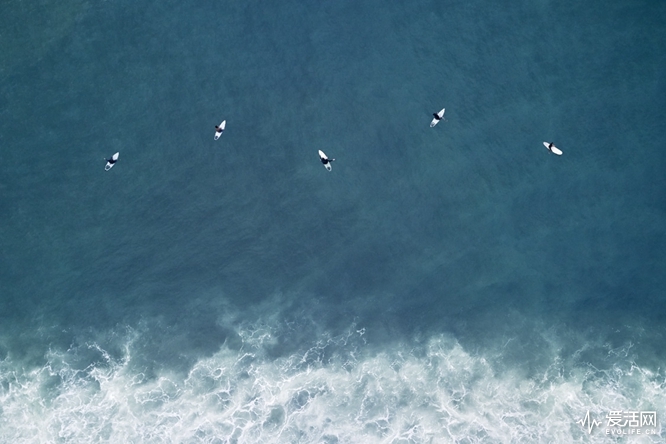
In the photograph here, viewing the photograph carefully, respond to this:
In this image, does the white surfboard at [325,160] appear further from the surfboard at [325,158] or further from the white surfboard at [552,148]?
the white surfboard at [552,148]

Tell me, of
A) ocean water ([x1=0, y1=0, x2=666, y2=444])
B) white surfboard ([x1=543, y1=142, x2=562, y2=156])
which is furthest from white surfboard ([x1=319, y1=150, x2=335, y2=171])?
Answer: white surfboard ([x1=543, y1=142, x2=562, y2=156])

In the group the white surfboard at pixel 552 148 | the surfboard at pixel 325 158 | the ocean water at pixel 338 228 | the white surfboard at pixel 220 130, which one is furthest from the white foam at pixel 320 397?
the white surfboard at pixel 552 148

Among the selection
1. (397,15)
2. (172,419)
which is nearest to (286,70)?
(397,15)

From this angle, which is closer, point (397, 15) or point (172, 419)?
point (172, 419)

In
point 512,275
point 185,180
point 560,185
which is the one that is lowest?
point 512,275

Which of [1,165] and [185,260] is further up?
[1,165]

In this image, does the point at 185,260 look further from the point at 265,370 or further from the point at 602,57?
the point at 602,57

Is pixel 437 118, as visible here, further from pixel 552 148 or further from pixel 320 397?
pixel 320 397
